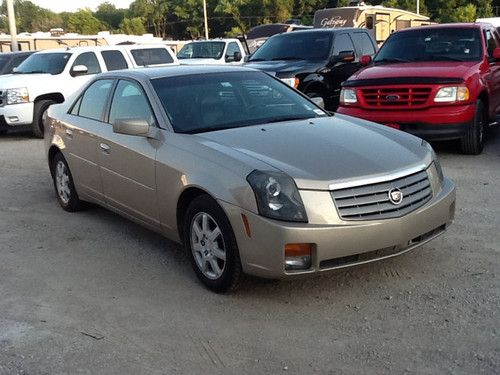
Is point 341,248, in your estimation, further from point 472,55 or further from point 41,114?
point 41,114

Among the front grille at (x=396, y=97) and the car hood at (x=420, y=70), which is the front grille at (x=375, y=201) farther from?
the car hood at (x=420, y=70)

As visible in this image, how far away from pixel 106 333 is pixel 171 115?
73.4 inches

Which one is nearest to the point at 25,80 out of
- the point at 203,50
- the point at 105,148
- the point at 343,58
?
the point at 343,58

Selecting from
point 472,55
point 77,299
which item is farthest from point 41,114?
point 77,299

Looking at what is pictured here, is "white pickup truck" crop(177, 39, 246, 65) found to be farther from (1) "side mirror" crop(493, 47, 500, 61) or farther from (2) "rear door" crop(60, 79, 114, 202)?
(2) "rear door" crop(60, 79, 114, 202)

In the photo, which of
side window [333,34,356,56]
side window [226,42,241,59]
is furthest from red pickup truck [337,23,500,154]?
side window [226,42,241,59]

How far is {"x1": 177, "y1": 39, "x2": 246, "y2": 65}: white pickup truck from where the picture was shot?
16.9 metres

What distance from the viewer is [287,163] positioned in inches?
163

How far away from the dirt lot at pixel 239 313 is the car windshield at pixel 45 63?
7.68 m

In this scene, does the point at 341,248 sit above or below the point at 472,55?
below

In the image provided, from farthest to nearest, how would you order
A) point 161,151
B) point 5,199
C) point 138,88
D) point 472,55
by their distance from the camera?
point 472,55 < point 5,199 < point 138,88 < point 161,151

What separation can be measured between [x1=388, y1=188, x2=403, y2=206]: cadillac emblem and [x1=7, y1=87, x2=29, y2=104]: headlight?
9.58 meters

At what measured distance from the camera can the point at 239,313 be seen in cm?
405

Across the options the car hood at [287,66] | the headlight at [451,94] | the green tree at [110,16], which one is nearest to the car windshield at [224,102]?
the headlight at [451,94]
